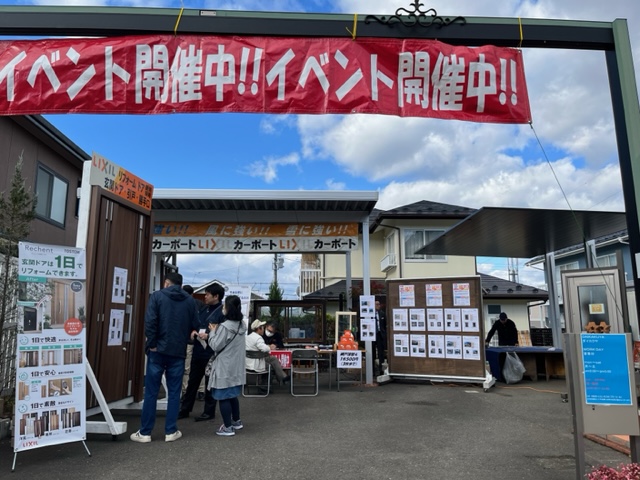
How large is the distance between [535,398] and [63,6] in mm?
8284

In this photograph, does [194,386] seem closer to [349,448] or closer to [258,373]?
[258,373]

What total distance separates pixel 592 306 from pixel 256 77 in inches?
319

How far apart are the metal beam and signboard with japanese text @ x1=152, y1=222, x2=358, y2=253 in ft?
23.4

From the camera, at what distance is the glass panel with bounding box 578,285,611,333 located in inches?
354

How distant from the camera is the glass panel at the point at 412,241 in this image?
20547 mm

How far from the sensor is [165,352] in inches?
206

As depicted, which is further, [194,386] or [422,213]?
[422,213]

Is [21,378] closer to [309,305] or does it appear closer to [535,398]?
[535,398]

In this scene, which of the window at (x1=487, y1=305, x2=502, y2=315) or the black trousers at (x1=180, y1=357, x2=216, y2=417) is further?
the window at (x1=487, y1=305, x2=502, y2=315)

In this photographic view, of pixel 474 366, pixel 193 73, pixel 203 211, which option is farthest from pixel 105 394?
pixel 474 366

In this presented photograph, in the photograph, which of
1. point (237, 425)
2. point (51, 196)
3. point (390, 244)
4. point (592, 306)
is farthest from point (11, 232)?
point (390, 244)

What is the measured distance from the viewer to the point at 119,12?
359cm

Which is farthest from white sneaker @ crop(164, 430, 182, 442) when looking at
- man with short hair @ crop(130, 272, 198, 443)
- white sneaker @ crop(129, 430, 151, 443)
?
white sneaker @ crop(129, 430, 151, 443)

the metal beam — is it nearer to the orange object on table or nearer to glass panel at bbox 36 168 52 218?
the orange object on table
